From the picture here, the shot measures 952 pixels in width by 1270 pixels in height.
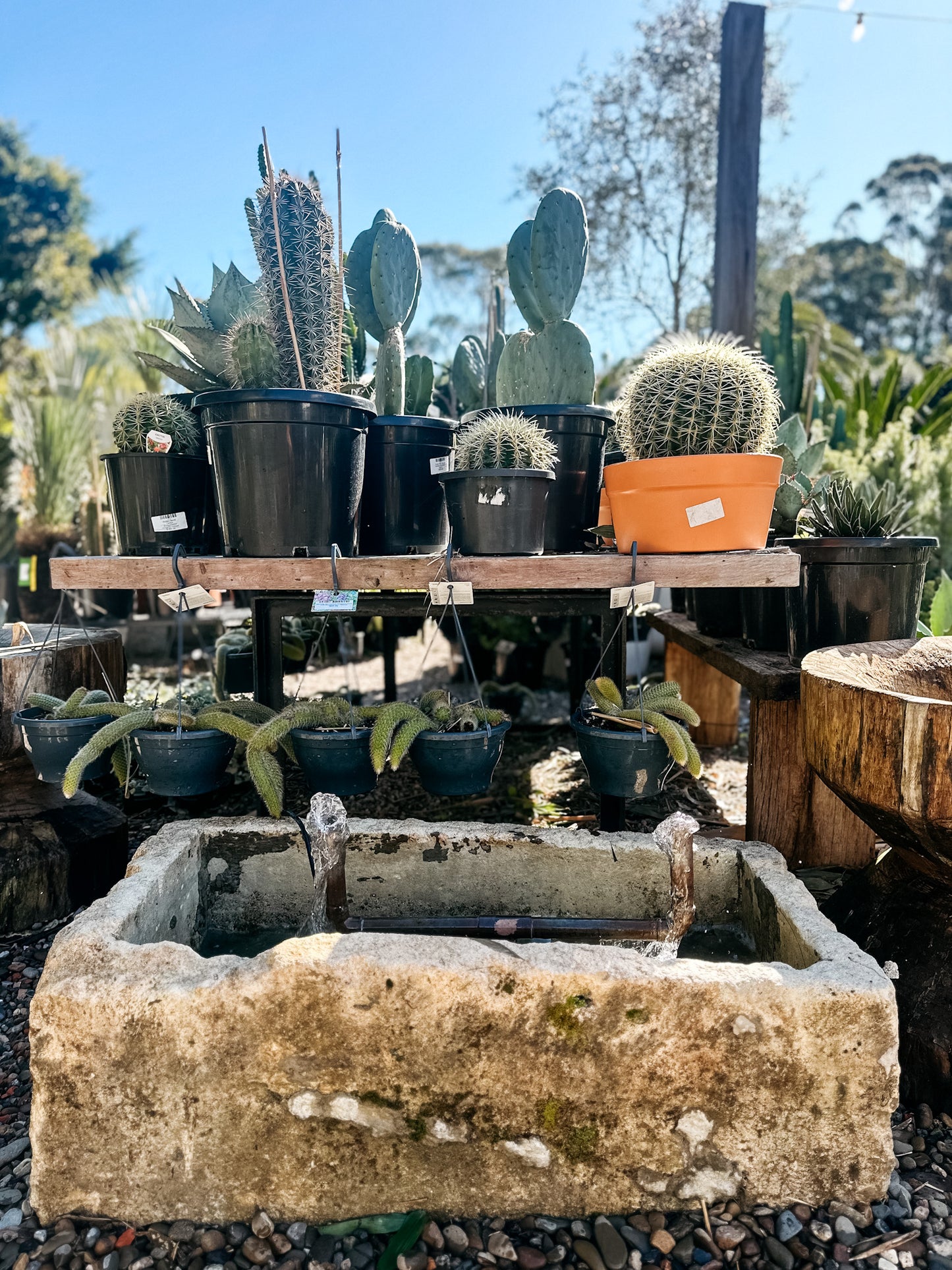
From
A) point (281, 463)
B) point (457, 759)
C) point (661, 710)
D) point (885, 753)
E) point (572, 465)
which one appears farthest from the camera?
point (572, 465)

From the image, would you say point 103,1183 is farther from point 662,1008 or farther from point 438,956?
point 662,1008

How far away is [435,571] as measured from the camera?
2.12 meters

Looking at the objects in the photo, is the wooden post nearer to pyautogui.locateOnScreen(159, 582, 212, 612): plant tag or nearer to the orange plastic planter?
the orange plastic planter

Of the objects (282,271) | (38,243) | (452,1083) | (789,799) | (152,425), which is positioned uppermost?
(38,243)

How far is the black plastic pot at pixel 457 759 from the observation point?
196cm

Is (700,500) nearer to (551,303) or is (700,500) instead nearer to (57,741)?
(551,303)

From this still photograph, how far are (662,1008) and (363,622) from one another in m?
5.17

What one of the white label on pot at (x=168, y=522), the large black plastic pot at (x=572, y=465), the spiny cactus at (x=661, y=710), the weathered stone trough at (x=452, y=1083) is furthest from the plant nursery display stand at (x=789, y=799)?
the white label on pot at (x=168, y=522)

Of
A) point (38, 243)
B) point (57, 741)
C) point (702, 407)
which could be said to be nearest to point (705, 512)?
point (702, 407)

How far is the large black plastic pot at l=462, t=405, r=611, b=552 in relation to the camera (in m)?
2.45

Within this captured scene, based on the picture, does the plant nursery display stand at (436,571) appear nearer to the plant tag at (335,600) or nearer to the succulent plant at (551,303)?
the plant tag at (335,600)

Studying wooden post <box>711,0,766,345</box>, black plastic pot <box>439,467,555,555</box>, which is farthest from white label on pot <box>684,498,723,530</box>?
wooden post <box>711,0,766,345</box>

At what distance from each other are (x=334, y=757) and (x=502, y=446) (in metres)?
0.88

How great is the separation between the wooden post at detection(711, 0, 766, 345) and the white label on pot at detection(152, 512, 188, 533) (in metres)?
3.68
